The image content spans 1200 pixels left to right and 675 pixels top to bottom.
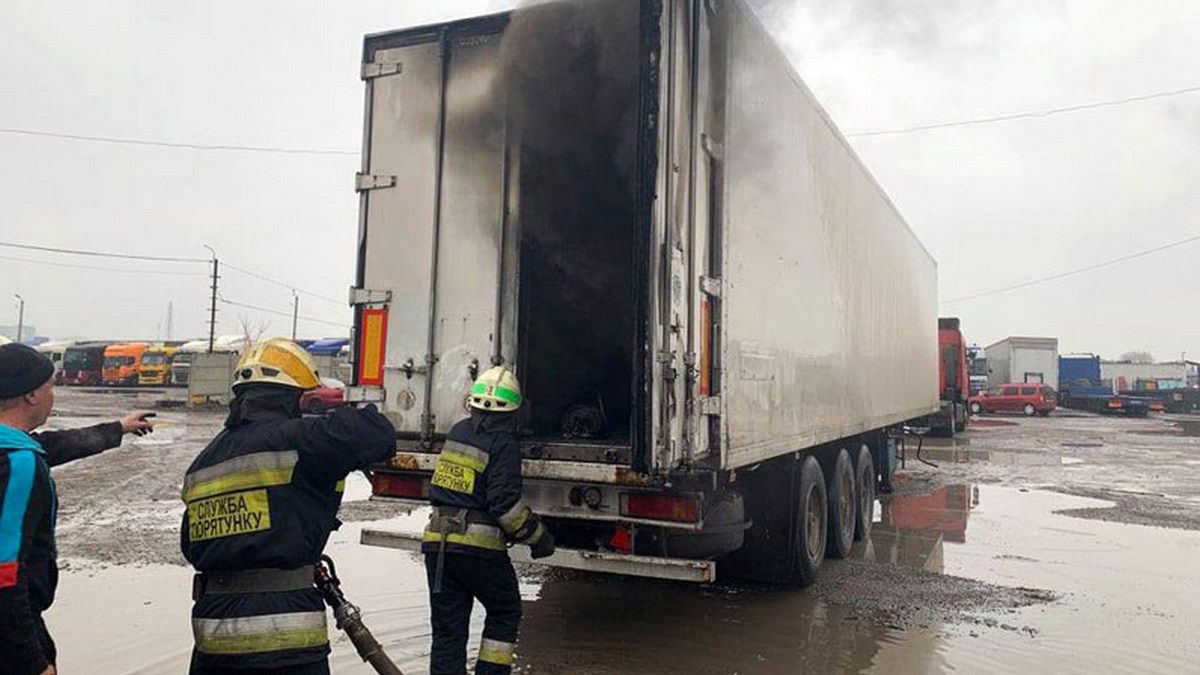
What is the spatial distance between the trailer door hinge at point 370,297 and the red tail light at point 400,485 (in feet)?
3.49

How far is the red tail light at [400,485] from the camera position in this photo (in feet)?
16.1

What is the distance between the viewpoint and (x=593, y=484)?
4.30 metres

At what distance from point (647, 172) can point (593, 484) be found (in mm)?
1657

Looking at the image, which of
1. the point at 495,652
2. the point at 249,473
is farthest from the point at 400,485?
the point at 249,473

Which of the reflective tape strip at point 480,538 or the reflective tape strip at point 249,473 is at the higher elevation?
the reflective tape strip at point 249,473

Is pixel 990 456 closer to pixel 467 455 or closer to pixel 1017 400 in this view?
pixel 467 455

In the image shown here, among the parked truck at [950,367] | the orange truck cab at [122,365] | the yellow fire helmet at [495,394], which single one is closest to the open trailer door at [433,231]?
the yellow fire helmet at [495,394]

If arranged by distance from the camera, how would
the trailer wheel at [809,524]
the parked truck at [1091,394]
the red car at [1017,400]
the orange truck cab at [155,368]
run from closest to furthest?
the trailer wheel at [809,524] → the red car at [1017,400] → the parked truck at [1091,394] → the orange truck cab at [155,368]

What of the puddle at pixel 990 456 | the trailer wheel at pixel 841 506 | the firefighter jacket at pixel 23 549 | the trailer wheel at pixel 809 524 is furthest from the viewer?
the puddle at pixel 990 456

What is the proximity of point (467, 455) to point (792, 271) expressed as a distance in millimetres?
3008

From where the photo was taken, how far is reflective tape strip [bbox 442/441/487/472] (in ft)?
12.7

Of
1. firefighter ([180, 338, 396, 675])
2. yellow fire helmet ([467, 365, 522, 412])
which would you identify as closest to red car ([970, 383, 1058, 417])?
yellow fire helmet ([467, 365, 522, 412])

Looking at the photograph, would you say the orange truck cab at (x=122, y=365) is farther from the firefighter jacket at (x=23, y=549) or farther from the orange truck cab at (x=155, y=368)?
the firefighter jacket at (x=23, y=549)

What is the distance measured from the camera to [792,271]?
230 inches
